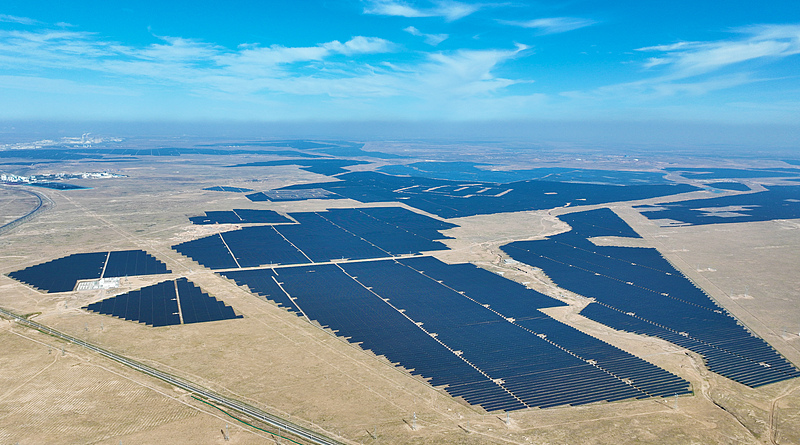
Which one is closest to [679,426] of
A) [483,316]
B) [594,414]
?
[594,414]

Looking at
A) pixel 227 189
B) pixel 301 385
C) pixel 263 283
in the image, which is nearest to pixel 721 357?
pixel 301 385

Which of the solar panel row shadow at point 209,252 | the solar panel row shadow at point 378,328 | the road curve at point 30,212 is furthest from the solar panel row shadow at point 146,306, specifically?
the road curve at point 30,212

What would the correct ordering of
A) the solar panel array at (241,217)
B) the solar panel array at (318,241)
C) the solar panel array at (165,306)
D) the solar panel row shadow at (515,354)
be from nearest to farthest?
the solar panel row shadow at (515,354) → the solar panel array at (165,306) → the solar panel array at (318,241) → the solar panel array at (241,217)

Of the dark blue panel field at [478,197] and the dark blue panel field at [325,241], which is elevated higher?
the dark blue panel field at [478,197]

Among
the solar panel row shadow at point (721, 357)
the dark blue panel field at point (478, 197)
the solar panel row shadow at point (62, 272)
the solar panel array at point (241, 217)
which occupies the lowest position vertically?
the solar panel row shadow at point (721, 357)

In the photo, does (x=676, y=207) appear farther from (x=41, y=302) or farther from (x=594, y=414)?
(x=41, y=302)

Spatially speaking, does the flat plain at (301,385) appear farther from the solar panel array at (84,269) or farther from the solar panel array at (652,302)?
the solar panel array at (84,269)

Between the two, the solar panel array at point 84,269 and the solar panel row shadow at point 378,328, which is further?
the solar panel array at point 84,269

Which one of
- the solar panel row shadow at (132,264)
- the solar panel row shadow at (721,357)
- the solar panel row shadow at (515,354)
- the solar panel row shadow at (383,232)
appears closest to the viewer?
the solar panel row shadow at (515,354)
